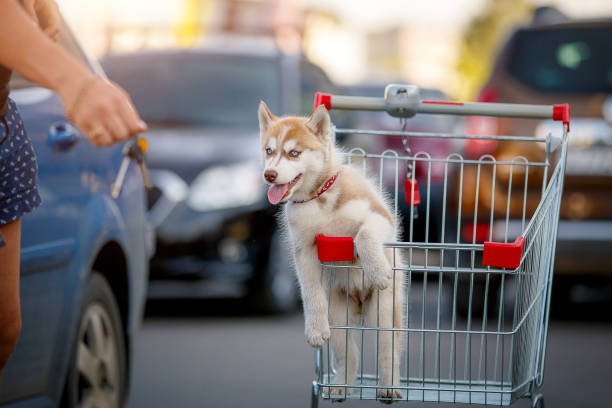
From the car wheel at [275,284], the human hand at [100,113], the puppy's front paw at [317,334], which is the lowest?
the car wheel at [275,284]

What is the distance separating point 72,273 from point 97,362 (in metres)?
0.55

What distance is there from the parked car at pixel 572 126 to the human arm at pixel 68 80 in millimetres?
5829

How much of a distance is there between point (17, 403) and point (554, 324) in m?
5.88

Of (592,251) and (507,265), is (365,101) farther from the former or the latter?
(592,251)

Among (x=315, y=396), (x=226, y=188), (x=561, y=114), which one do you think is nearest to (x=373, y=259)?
(x=315, y=396)

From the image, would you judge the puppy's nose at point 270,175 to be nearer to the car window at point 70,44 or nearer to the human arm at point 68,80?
the human arm at point 68,80

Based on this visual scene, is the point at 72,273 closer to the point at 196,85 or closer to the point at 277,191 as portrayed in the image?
the point at 277,191

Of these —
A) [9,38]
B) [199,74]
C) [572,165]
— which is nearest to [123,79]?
[199,74]

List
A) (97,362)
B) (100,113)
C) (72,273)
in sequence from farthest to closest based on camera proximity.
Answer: (97,362) < (72,273) < (100,113)

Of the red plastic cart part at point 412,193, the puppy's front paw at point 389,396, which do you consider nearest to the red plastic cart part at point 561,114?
the red plastic cart part at point 412,193

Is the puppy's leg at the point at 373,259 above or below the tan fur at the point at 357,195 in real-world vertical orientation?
below

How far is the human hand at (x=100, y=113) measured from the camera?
2.54 m

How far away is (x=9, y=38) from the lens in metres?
2.63

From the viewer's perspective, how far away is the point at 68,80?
260 centimetres
